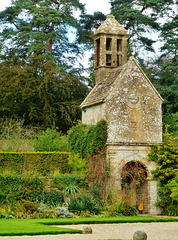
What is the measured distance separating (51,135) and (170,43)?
42.7ft

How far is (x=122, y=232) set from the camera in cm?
1445

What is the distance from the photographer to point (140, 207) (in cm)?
2356

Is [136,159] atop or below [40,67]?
below

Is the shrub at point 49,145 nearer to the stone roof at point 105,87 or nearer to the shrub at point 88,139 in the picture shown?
the shrub at point 88,139

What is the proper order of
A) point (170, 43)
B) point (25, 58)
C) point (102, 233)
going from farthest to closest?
point (25, 58) → point (170, 43) → point (102, 233)

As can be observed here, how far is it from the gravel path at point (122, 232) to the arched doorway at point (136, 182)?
5.34 m

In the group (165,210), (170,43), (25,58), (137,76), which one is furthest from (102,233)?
(25,58)

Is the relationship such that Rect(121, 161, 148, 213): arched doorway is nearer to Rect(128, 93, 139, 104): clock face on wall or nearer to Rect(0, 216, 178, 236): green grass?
Rect(128, 93, 139, 104): clock face on wall

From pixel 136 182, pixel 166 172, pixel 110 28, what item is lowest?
pixel 136 182

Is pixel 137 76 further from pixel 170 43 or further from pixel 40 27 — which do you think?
pixel 40 27

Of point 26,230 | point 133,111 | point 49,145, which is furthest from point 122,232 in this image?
point 49,145

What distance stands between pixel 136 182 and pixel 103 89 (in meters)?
5.52

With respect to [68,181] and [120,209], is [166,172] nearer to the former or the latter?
[120,209]

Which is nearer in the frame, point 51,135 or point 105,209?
point 105,209
